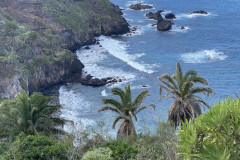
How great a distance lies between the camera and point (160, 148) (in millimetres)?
17188

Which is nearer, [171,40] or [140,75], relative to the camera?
[140,75]

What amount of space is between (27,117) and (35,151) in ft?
21.3

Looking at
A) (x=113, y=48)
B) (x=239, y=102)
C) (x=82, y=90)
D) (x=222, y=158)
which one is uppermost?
(x=239, y=102)

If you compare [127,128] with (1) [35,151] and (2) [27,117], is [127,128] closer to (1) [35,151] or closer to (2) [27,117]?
(2) [27,117]

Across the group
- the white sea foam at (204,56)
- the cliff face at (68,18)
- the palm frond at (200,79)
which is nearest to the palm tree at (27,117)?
the palm frond at (200,79)

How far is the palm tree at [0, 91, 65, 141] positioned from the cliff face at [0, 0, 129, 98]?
22.8 metres

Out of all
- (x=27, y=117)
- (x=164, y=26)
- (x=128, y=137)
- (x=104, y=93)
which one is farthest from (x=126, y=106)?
(x=164, y=26)

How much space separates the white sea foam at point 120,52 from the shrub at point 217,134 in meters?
50.7

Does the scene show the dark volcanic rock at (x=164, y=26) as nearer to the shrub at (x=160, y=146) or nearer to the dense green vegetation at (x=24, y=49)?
the dense green vegetation at (x=24, y=49)

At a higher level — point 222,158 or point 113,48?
point 222,158

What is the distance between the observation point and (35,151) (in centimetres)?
1638

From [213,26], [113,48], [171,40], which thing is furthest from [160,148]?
[213,26]

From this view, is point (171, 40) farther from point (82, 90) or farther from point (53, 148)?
point (53, 148)

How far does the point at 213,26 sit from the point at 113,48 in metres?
35.3
